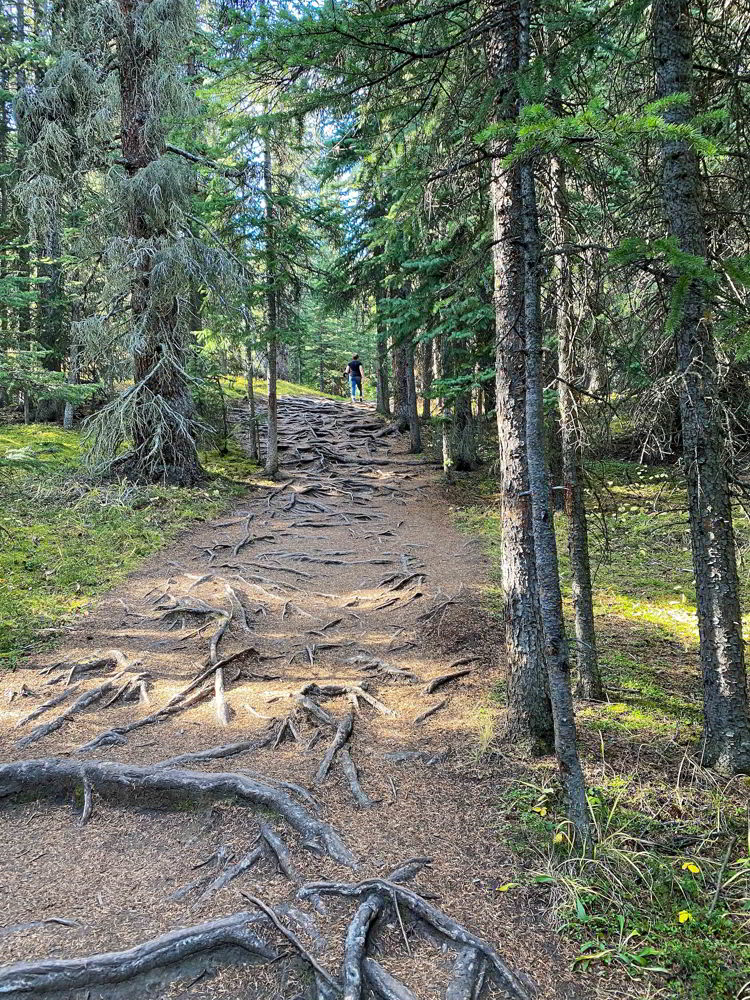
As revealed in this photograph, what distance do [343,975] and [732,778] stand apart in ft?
9.46

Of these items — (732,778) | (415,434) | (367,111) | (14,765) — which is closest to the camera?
(732,778)

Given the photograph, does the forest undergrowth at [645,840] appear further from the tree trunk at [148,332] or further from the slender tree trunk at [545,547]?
the tree trunk at [148,332]

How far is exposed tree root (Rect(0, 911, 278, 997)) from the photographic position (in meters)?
2.79

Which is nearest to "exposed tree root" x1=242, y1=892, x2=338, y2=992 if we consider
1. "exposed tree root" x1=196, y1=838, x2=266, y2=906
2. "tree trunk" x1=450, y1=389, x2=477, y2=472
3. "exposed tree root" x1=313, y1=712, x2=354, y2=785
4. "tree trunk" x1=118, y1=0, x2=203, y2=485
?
"exposed tree root" x1=196, y1=838, x2=266, y2=906

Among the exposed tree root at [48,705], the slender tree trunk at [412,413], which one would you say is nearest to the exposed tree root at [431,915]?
the exposed tree root at [48,705]

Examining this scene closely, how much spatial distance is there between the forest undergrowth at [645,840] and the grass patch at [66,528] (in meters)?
5.59

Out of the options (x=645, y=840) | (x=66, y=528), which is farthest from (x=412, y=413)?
(x=645, y=840)

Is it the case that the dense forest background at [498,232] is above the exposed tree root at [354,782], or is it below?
above

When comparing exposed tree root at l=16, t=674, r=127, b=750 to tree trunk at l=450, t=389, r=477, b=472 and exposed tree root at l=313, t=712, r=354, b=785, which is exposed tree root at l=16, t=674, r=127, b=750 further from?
tree trunk at l=450, t=389, r=477, b=472

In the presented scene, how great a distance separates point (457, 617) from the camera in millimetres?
7262

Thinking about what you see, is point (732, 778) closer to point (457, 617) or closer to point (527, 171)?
point (457, 617)

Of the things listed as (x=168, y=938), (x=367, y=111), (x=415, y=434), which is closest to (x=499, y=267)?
(x=367, y=111)

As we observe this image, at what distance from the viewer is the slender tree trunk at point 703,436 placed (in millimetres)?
3984

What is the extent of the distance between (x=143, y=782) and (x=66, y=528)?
727 centimetres
